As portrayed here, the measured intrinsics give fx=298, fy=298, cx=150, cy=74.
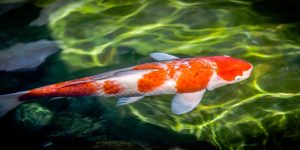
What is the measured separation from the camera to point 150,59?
3127 millimetres

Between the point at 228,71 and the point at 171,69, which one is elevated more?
the point at 171,69

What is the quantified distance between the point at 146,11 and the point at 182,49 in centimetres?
55

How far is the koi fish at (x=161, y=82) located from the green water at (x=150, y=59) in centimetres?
18

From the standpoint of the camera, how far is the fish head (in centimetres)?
290

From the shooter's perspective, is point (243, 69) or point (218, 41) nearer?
point (243, 69)

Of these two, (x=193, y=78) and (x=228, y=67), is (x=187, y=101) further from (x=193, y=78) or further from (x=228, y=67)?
(x=228, y=67)

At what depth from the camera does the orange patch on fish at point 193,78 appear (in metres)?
2.86

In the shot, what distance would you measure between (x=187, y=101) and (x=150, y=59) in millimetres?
599

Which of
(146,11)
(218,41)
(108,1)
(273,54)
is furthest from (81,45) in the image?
(273,54)

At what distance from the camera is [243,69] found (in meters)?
2.95

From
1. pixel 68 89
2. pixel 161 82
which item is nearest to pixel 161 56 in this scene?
pixel 161 82

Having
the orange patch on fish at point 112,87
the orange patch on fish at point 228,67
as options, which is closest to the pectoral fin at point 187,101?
the orange patch on fish at point 228,67

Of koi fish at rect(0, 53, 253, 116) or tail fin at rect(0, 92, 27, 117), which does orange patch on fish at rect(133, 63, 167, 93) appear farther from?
tail fin at rect(0, 92, 27, 117)

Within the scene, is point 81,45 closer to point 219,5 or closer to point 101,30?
point 101,30
